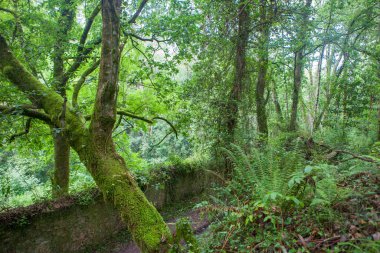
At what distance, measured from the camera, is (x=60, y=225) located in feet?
20.5

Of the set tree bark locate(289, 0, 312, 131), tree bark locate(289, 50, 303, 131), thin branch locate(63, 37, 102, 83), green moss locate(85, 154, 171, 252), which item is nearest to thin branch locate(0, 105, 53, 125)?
thin branch locate(63, 37, 102, 83)

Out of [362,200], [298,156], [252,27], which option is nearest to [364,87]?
[252,27]

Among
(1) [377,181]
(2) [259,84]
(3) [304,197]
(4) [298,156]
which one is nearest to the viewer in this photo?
(1) [377,181]

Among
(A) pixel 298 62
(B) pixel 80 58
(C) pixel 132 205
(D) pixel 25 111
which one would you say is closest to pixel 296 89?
(A) pixel 298 62

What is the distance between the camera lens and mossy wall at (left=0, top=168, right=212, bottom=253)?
18.0 ft

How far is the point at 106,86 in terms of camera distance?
3.58 metres

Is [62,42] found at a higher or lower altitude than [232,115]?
higher

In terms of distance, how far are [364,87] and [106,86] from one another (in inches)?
252

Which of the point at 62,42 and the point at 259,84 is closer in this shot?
the point at 62,42

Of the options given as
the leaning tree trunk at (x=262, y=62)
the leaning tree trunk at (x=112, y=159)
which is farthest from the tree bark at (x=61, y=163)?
the leaning tree trunk at (x=262, y=62)

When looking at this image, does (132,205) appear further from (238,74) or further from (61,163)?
(61,163)

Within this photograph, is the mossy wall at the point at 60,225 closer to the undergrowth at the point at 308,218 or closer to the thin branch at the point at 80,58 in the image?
the thin branch at the point at 80,58

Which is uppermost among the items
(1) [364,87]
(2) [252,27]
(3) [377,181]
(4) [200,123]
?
(2) [252,27]

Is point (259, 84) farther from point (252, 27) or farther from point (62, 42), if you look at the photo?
point (62, 42)
